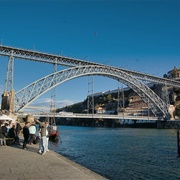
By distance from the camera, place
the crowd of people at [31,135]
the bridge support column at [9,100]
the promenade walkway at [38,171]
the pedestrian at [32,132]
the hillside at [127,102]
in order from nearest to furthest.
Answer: the promenade walkway at [38,171] < the crowd of people at [31,135] < the pedestrian at [32,132] < the bridge support column at [9,100] < the hillside at [127,102]

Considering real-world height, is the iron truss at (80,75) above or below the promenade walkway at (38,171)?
above

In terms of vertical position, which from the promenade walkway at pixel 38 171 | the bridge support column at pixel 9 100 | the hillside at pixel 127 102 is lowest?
the promenade walkway at pixel 38 171

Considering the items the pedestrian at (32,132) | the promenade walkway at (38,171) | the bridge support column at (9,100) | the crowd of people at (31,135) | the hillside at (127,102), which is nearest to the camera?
the promenade walkway at (38,171)

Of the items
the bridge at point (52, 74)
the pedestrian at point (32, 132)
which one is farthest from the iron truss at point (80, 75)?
the pedestrian at point (32, 132)

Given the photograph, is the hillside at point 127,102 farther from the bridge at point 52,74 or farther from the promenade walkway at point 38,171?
the promenade walkway at point 38,171

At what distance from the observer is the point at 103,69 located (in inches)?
2223

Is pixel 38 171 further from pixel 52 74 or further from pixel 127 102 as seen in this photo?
pixel 127 102

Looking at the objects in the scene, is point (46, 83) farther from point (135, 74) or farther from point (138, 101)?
point (138, 101)

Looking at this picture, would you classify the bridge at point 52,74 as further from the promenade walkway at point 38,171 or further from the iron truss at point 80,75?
the promenade walkway at point 38,171

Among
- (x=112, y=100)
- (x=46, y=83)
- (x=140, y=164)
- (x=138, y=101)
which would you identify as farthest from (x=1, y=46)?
(x=112, y=100)

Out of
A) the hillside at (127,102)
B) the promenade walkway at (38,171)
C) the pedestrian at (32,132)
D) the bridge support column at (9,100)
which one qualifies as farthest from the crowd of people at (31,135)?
the hillside at (127,102)

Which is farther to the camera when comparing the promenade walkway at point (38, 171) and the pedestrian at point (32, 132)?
the pedestrian at point (32, 132)

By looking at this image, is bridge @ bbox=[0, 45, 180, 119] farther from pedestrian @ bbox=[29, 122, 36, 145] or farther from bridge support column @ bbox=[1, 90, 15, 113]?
pedestrian @ bbox=[29, 122, 36, 145]

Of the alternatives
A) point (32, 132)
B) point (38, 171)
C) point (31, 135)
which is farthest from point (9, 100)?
point (38, 171)
